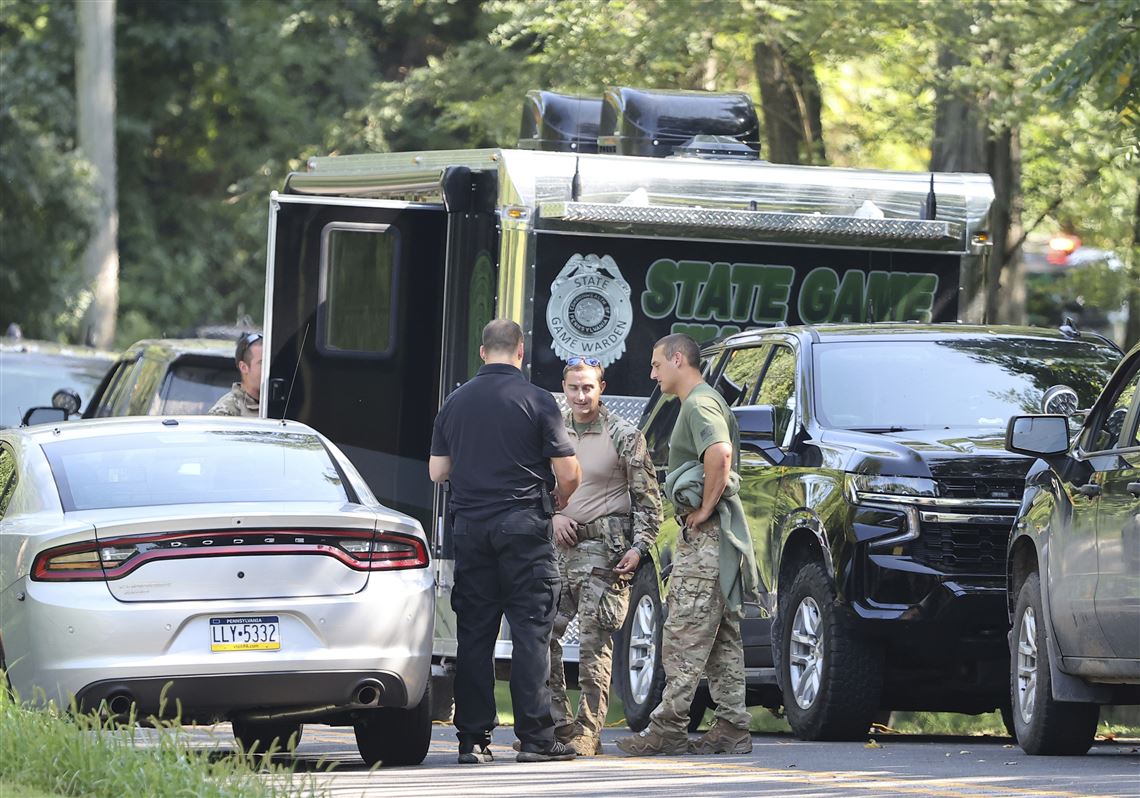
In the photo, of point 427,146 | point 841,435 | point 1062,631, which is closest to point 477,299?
point 841,435

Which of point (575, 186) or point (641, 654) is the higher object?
point (575, 186)

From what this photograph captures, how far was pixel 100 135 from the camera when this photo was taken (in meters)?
33.2

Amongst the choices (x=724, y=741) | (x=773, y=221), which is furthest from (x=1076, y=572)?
(x=773, y=221)

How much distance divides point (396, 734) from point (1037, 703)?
277 centimetres

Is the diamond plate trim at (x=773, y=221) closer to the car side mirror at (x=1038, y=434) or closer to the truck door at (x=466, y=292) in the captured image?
the truck door at (x=466, y=292)

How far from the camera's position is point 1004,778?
8914mm

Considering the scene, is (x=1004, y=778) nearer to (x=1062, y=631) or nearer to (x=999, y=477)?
(x=1062, y=631)

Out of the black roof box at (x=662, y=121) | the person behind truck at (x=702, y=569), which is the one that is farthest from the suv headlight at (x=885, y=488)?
the black roof box at (x=662, y=121)

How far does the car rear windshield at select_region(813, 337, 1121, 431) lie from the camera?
37.0 ft

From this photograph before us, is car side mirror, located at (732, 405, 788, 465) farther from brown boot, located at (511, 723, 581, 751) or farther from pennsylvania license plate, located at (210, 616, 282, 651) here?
pennsylvania license plate, located at (210, 616, 282, 651)

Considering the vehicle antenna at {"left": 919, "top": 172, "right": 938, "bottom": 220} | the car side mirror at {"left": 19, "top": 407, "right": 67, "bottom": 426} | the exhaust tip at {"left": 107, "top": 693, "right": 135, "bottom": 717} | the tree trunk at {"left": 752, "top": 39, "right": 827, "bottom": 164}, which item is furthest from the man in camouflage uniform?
the tree trunk at {"left": 752, "top": 39, "right": 827, "bottom": 164}

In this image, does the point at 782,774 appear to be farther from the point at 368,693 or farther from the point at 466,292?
the point at 466,292

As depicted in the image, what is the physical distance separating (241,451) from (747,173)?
176 inches

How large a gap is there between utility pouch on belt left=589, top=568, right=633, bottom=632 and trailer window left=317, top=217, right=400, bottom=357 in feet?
10.4
